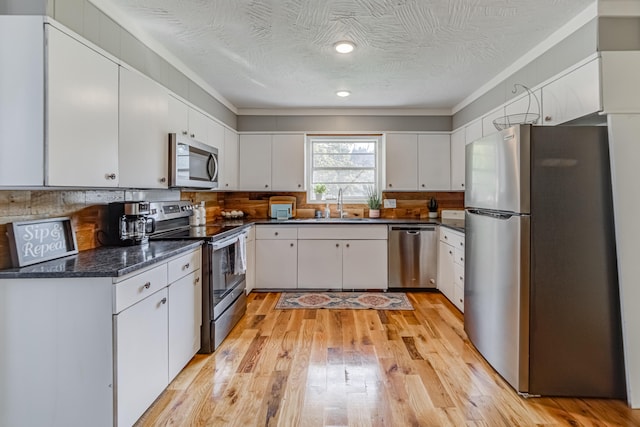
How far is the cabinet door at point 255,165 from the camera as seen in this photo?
14.8ft

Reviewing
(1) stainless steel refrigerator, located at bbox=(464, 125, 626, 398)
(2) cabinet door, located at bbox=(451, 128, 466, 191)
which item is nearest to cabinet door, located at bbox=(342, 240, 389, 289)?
(2) cabinet door, located at bbox=(451, 128, 466, 191)

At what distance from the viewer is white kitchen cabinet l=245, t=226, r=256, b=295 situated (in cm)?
395

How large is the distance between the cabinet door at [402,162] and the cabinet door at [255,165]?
1.56 m

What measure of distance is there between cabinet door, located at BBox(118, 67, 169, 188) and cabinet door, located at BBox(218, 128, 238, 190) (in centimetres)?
137

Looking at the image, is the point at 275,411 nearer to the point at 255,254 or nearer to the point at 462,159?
the point at 255,254

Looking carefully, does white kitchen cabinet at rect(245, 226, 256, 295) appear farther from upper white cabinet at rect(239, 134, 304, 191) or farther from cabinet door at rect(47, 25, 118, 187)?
cabinet door at rect(47, 25, 118, 187)

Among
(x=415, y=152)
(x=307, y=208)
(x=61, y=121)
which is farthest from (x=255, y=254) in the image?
(x=61, y=121)

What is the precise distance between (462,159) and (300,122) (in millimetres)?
2088

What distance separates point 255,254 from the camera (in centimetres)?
413

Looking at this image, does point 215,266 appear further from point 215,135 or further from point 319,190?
point 319,190

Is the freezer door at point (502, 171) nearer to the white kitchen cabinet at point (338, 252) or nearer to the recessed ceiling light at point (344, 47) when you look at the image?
the recessed ceiling light at point (344, 47)

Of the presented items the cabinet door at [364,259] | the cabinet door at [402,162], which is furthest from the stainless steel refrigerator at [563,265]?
the cabinet door at [402,162]

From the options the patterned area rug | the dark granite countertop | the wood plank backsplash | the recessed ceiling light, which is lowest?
the patterned area rug

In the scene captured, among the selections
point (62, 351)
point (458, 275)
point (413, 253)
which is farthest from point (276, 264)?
point (62, 351)
